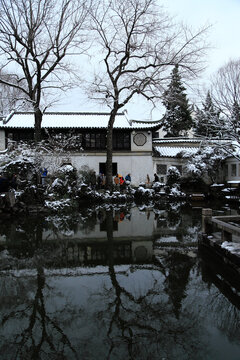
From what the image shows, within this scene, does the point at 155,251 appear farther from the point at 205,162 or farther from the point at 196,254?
the point at 205,162

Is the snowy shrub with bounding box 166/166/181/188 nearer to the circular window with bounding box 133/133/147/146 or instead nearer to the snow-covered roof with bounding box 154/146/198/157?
the snow-covered roof with bounding box 154/146/198/157

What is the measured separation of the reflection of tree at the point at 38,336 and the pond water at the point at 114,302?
1 cm

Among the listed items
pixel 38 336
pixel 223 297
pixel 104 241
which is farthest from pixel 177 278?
pixel 104 241

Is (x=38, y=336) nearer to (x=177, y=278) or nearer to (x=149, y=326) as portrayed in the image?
(x=149, y=326)

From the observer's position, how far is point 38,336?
349 cm

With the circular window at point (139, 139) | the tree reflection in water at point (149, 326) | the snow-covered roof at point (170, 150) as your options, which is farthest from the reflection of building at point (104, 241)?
the snow-covered roof at point (170, 150)

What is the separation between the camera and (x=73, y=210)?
14617 millimetres

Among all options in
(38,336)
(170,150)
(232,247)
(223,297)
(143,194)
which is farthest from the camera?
(170,150)

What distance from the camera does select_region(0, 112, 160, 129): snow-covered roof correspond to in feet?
78.9

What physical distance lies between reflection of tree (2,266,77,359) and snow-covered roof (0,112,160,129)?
20.9m

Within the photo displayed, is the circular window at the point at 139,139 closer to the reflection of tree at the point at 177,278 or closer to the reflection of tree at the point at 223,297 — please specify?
the reflection of tree at the point at 177,278

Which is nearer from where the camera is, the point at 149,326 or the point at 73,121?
the point at 149,326

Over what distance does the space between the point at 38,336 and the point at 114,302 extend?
1211 mm

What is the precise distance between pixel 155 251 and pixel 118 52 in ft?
50.7
